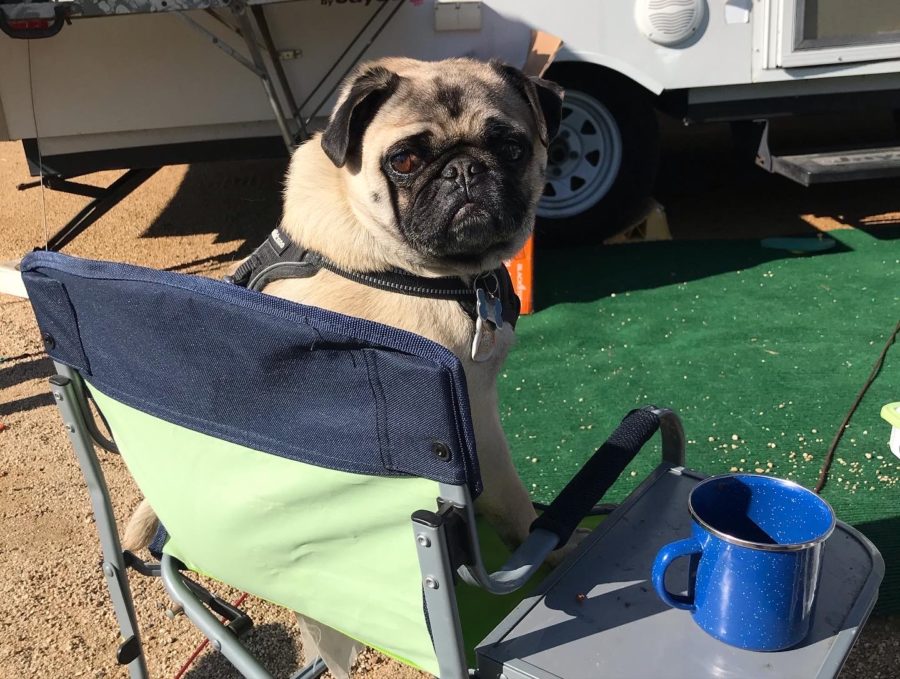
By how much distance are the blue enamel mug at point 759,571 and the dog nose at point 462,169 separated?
1.04 meters

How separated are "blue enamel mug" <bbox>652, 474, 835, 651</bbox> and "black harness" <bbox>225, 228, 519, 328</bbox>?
30.0 inches

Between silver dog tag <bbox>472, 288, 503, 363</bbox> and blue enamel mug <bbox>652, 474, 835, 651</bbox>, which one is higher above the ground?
silver dog tag <bbox>472, 288, 503, 363</bbox>

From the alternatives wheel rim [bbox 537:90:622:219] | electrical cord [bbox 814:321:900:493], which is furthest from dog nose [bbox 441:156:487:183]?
wheel rim [bbox 537:90:622:219]

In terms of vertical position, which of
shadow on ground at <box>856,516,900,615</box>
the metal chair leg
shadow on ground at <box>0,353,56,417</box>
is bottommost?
shadow on ground at <box>0,353,56,417</box>

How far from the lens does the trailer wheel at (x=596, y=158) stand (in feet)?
17.7

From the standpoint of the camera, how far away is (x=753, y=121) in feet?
18.8

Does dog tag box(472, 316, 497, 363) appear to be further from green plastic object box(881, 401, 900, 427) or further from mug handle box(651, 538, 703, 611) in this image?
green plastic object box(881, 401, 900, 427)

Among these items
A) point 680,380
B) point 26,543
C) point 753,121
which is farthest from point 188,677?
point 753,121

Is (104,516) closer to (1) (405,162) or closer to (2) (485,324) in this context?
(2) (485,324)

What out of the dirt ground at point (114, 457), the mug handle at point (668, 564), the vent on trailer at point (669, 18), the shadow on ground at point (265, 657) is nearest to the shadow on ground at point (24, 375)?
the dirt ground at point (114, 457)

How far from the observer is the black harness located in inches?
77.6

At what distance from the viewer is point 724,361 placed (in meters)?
4.14

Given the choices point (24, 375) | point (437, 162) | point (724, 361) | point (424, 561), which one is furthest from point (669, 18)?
point (424, 561)

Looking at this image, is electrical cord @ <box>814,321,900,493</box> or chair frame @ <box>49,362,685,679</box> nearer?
chair frame @ <box>49,362,685,679</box>
